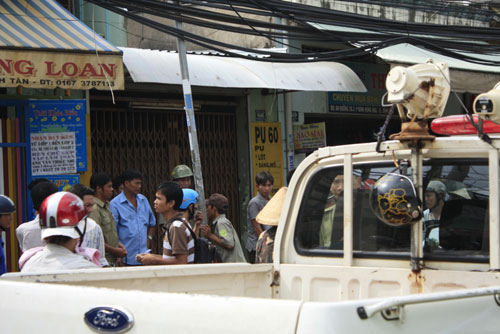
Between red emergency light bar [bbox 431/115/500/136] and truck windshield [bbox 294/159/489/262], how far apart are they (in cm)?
41

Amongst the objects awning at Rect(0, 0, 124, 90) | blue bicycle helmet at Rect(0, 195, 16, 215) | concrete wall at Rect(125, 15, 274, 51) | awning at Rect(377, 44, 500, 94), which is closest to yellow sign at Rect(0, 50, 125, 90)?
awning at Rect(0, 0, 124, 90)

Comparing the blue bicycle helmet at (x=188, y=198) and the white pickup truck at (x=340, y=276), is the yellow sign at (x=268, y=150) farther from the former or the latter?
the white pickup truck at (x=340, y=276)

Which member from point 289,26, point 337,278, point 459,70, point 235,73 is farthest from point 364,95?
point 337,278

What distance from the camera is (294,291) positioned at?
3994 millimetres

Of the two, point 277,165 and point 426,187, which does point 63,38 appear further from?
point 426,187

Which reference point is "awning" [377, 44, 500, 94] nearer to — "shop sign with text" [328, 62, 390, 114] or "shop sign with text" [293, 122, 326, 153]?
"shop sign with text" [328, 62, 390, 114]

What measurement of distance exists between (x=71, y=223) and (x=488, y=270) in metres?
1.93

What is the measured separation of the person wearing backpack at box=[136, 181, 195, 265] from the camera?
5.08 meters

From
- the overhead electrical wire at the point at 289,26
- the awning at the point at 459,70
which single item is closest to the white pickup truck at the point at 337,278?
the overhead electrical wire at the point at 289,26

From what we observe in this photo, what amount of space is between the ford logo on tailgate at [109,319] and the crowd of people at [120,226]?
1.15 metres

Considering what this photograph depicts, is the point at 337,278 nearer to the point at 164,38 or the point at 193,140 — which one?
the point at 193,140

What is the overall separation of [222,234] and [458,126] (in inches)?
117

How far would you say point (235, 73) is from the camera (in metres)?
8.77

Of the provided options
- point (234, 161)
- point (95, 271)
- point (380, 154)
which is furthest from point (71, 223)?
point (234, 161)
